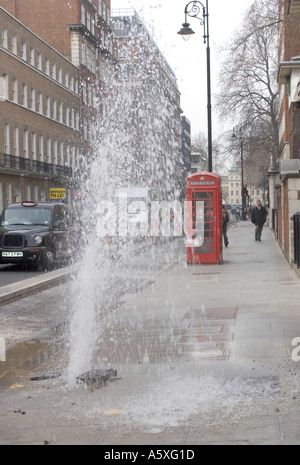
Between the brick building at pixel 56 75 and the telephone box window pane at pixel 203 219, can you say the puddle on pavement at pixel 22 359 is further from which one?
the brick building at pixel 56 75

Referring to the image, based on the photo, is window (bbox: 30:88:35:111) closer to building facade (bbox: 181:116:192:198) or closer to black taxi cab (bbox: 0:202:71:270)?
black taxi cab (bbox: 0:202:71:270)

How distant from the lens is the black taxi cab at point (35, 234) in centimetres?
2214

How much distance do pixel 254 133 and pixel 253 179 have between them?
5717 centimetres

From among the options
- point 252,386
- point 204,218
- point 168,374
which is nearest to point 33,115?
point 204,218

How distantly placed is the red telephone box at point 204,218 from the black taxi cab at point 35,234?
4.05 metres

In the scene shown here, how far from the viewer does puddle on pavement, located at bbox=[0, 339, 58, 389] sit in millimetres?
7887

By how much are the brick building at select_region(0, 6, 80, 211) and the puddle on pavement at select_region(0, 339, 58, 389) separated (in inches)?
1578

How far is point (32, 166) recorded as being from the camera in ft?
183

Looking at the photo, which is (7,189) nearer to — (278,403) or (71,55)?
(71,55)

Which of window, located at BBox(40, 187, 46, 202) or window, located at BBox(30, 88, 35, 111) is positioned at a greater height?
window, located at BBox(30, 88, 35, 111)

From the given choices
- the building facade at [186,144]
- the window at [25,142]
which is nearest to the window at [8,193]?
the window at [25,142]

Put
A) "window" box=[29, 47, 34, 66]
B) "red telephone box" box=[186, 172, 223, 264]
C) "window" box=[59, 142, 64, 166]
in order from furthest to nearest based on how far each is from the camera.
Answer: "window" box=[59, 142, 64, 166], "window" box=[29, 47, 34, 66], "red telephone box" box=[186, 172, 223, 264]

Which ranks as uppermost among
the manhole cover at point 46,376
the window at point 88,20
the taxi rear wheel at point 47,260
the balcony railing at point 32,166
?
the window at point 88,20

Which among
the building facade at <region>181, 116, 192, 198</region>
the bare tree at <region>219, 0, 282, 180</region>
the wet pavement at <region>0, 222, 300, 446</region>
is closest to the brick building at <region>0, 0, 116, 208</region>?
the bare tree at <region>219, 0, 282, 180</region>
